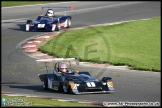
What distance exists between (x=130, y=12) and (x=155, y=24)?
5.17 metres

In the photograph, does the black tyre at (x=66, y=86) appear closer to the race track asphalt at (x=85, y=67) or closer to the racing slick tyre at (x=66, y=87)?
the racing slick tyre at (x=66, y=87)

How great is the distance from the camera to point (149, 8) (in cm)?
3819

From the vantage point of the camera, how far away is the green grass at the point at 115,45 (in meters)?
23.0

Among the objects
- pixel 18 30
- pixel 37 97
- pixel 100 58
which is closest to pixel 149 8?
pixel 18 30

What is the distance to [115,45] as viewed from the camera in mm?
26375

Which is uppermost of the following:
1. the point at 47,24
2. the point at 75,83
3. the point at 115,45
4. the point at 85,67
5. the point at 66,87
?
the point at 47,24

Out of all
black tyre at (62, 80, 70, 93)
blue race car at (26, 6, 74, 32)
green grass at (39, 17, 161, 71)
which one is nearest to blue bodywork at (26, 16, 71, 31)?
blue race car at (26, 6, 74, 32)

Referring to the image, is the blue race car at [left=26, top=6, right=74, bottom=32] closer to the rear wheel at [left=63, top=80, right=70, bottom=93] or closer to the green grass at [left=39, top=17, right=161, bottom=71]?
the green grass at [left=39, top=17, right=161, bottom=71]

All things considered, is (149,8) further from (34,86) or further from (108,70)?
(34,86)

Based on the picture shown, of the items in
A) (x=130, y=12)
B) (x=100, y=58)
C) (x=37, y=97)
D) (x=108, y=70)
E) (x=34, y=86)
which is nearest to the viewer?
(x=37, y=97)

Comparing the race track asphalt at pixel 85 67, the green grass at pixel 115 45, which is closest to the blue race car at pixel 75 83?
the race track asphalt at pixel 85 67

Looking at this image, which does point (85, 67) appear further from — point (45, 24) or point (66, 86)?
point (45, 24)

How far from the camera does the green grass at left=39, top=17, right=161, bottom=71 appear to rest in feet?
75.4

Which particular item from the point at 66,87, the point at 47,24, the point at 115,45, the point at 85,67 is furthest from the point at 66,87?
the point at 47,24
